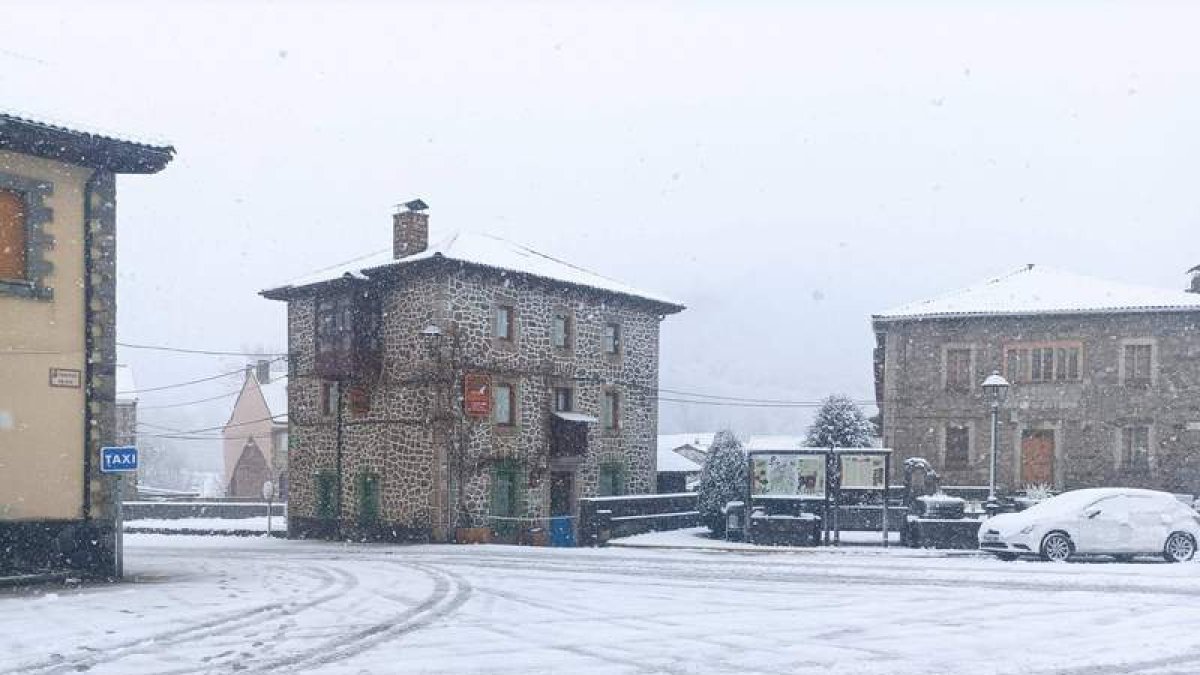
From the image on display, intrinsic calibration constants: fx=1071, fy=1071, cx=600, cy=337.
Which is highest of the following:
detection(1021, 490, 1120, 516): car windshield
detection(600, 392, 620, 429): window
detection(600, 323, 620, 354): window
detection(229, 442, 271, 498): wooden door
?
detection(600, 323, 620, 354): window

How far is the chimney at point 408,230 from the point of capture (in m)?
31.4

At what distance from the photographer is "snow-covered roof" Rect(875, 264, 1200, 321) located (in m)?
34.0

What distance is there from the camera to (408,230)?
31.4 m

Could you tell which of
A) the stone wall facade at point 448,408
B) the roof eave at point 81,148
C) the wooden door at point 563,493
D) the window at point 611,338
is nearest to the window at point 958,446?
the stone wall facade at point 448,408

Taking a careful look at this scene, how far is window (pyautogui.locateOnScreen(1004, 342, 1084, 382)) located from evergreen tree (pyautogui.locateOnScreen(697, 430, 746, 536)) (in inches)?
405

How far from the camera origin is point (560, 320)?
110 feet

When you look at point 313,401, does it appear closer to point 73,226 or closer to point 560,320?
point 560,320

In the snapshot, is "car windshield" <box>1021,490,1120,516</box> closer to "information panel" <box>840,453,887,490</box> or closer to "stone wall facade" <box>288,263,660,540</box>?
"information panel" <box>840,453,887,490</box>

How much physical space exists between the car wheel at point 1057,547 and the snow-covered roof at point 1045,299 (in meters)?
16.5

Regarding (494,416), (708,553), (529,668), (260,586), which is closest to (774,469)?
(708,553)

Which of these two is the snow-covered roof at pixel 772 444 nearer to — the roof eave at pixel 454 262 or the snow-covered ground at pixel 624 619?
the roof eave at pixel 454 262

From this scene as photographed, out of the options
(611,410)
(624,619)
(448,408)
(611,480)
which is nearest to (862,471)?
(448,408)

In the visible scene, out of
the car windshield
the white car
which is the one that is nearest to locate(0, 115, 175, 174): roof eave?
the white car

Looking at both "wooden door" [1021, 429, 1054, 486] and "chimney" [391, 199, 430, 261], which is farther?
"wooden door" [1021, 429, 1054, 486]
